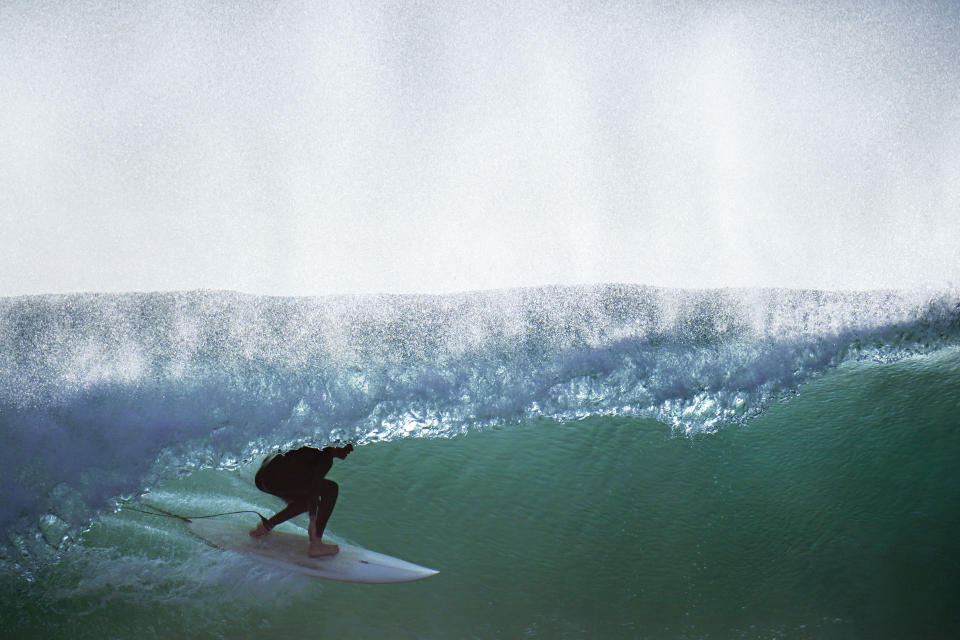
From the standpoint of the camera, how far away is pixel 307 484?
8.16 ft

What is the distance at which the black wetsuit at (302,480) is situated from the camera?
2.47m

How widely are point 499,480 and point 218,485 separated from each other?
1.25 m

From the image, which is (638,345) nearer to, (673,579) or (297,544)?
(673,579)

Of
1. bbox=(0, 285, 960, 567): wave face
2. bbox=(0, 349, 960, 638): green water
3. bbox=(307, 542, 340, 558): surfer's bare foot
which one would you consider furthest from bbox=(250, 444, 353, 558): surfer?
bbox=(0, 285, 960, 567): wave face

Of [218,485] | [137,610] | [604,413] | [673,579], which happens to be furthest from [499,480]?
[137,610]

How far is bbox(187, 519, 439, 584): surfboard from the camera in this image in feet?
8.30

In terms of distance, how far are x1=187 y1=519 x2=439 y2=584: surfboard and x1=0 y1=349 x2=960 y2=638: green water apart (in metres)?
0.04

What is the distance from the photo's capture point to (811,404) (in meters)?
3.28

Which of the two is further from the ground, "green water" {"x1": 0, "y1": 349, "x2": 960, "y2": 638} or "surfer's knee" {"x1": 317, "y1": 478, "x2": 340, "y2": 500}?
"surfer's knee" {"x1": 317, "y1": 478, "x2": 340, "y2": 500}

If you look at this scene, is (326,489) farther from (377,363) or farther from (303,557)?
(377,363)

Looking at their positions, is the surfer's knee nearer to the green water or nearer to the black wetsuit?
the black wetsuit

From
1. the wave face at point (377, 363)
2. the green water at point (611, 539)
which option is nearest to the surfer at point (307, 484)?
the green water at point (611, 539)

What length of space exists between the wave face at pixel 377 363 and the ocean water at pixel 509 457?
0.01 m

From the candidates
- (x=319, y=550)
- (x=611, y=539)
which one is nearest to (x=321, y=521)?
(x=319, y=550)
